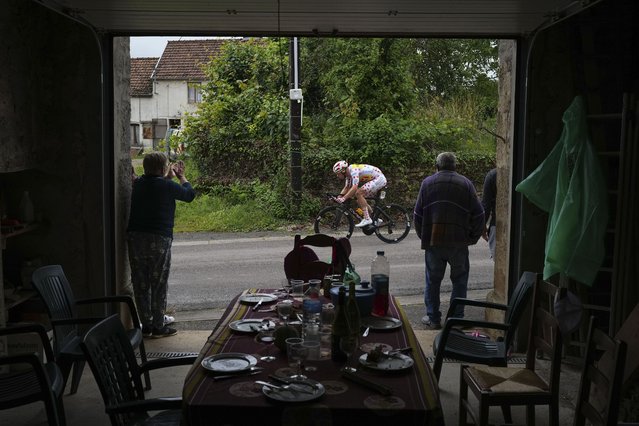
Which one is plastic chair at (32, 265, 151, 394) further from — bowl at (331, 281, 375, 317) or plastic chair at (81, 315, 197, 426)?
bowl at (331, 281, 375, 317)

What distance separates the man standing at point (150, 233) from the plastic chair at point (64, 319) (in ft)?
3.79

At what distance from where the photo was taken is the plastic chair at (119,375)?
2.44 metres

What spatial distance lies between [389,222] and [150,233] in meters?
6.43

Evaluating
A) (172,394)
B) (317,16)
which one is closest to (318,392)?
(172,394)

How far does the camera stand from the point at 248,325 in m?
3.12

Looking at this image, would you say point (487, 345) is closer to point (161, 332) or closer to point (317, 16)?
point (317, 16)

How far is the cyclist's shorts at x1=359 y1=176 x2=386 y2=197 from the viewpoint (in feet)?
37.0

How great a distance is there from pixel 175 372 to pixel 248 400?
2505 mm

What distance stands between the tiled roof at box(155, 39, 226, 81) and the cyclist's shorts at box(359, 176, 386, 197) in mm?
10925

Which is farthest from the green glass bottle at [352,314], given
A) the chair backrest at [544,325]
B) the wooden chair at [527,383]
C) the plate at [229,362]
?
the chair backrest at [544,325]

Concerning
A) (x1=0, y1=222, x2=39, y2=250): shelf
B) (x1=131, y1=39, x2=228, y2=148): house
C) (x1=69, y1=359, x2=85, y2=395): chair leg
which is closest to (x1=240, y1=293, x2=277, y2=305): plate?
(x1=69, y1=359, x2=85, y2=395): chair leg

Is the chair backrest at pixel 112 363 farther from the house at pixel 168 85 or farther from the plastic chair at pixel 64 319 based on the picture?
the house at pixel 168 85

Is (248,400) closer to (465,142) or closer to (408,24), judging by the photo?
(408,24)

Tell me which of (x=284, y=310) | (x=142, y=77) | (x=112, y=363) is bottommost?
(x=112, y=363)
